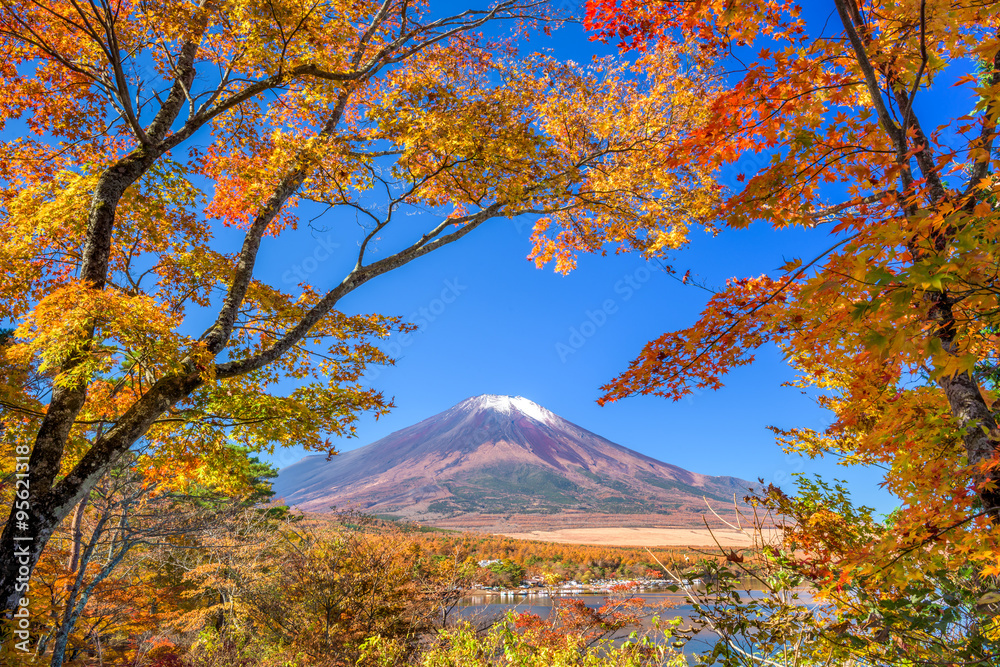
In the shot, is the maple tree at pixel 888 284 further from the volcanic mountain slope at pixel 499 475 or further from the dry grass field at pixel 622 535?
the volcanic mountain slope at pixel 499 475

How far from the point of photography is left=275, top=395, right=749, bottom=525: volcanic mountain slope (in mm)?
83375

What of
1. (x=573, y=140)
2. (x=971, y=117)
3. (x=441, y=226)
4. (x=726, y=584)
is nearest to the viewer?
(x=971, y=117)

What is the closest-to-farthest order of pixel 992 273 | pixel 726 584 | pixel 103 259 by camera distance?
pixel 992 273 < pixel 726 584 < pixel 103 259

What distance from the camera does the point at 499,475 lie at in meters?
99.2

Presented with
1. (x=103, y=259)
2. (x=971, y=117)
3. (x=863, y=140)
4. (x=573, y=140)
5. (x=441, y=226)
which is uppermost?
(x=573, y=140)

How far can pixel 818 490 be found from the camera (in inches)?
192

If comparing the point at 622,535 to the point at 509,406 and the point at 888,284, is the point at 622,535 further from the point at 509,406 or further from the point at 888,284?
the point at 509,406

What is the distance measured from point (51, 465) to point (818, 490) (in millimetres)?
7717

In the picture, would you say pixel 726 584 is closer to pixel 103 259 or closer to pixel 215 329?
pixel 215 329

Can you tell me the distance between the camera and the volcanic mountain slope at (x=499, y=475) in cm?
8338

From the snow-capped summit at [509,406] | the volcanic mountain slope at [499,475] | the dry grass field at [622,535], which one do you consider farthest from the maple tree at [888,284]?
the snow-capped summit at [509,406]

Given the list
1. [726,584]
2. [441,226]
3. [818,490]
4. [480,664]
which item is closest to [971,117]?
[726,584]

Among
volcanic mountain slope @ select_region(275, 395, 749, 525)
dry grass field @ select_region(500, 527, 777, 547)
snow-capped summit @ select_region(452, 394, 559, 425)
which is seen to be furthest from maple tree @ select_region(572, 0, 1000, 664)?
snow-capped summit @ select_region(452, 394, 559, 425)

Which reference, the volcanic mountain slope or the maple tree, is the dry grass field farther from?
the maple tree
